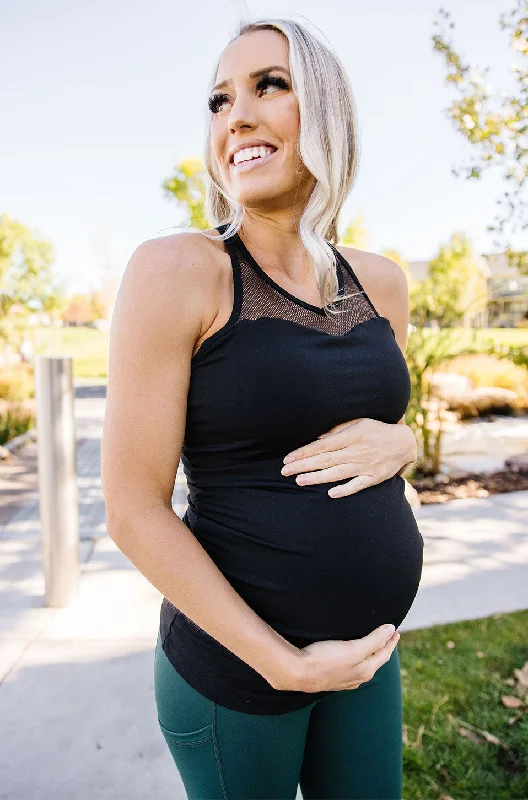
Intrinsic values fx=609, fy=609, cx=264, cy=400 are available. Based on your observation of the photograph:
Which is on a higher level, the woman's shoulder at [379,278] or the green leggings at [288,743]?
the woman's shoulder at [379,278]

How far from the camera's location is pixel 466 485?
6000 millimetres

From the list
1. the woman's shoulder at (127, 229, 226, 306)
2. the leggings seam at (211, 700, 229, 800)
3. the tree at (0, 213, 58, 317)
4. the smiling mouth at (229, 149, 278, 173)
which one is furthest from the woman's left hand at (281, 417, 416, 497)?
the tree at (0, 213, 58, 317)

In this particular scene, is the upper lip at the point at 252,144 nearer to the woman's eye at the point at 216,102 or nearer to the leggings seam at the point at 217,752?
the woman's eye at the point at 216,102

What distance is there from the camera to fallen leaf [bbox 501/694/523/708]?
8.59ft

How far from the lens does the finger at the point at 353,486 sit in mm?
1128

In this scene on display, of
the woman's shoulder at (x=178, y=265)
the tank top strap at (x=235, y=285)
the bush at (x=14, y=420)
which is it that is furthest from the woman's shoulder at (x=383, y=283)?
the bush at (x=14, y=420)

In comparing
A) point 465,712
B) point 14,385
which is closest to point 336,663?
point 465,712

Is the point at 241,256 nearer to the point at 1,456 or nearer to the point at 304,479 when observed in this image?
the point at 304,479

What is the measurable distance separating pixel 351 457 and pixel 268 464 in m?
0.17

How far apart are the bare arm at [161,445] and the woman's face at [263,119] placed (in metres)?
Result: 0.33

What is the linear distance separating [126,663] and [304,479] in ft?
7.42

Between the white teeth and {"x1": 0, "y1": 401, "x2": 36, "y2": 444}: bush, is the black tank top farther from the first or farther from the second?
{"x1": 0, "y1": 401, "x2": 36, "y2": 444}: bush

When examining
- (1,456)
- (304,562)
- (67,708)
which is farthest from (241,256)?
(1,456)

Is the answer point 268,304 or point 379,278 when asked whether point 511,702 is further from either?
point 268,304
